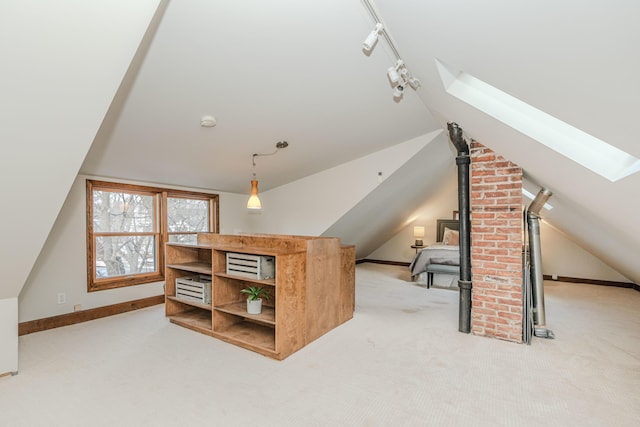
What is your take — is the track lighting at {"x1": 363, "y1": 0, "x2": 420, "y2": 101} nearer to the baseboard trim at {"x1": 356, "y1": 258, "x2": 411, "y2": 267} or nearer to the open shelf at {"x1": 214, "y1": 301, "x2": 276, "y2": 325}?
the open shelf at {"x1": 214, "y1": 301, "x2": 276, "y2": 325}

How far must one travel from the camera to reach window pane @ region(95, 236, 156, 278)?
3.88 m

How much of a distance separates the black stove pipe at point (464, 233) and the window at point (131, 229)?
12.7 feet

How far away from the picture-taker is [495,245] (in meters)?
3.06

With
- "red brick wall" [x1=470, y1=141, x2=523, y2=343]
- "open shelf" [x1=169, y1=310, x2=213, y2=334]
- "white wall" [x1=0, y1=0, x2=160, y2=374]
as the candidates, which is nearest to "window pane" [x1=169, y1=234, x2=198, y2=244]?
"open shelf" [x1=169, y1=310, x2=213, y2=334]

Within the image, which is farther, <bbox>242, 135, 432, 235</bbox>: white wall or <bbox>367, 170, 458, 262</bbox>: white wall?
<bbox>367, 170, 458, 262</bbox>: white wall

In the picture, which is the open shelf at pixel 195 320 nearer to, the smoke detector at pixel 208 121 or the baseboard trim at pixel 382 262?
the smoke detector at pixel 208 121

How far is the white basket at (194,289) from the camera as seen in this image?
3354 mm

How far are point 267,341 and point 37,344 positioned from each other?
88.5 inches

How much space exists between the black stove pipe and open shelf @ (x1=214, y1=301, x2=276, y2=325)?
201 cm

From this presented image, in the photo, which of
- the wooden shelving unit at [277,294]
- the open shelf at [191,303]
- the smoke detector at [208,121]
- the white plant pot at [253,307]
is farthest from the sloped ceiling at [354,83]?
the white plant pot at [253,307]

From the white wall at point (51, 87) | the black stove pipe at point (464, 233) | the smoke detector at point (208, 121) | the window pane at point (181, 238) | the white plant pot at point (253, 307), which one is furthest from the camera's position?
the window pane at point (181, 238)

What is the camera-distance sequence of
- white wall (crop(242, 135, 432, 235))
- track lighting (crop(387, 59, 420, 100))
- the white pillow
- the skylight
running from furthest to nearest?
the white pillow, white wall (crop(242, 135, 432, 235)), track lighting (crop(387, 59, 420, 100)), the skylight

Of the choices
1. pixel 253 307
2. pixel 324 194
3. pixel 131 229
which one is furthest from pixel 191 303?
pixel 324 194

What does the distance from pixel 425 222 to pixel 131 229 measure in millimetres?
6369
